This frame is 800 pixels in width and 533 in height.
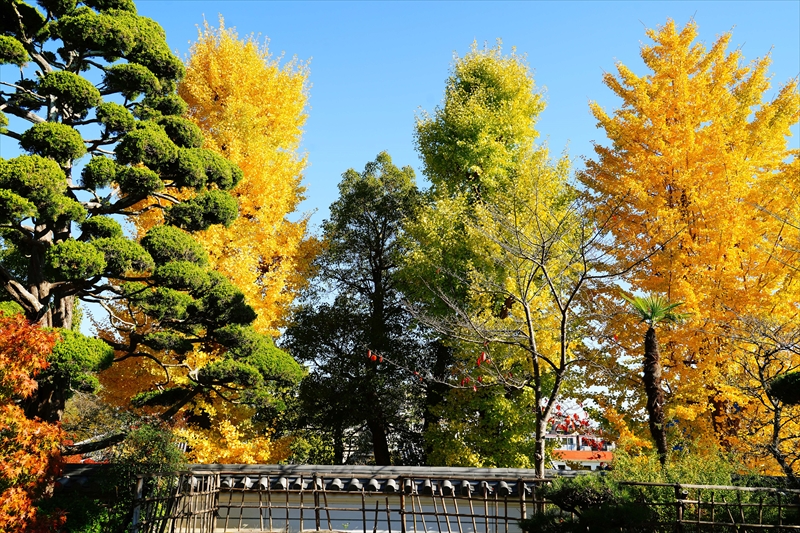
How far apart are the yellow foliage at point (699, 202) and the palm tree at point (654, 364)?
567mm

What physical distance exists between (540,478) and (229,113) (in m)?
9.12

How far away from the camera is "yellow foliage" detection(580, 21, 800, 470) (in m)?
9.54

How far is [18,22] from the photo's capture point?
9.59 m

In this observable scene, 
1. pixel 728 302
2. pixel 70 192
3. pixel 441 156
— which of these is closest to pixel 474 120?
pixel 441 156


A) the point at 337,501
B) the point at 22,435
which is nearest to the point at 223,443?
the point at 337,501

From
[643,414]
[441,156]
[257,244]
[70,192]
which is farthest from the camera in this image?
[441,156]

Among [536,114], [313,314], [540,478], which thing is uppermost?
[536,114]

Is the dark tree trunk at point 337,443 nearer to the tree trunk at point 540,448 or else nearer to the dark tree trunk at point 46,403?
the dark tree trunk at point 46,403

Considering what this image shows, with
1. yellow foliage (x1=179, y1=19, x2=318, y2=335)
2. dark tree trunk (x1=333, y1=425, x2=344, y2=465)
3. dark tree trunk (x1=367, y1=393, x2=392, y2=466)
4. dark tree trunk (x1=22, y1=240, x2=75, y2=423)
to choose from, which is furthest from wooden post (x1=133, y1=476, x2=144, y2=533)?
dark tree trunk (x1=333, y1=425, x2=344, y2=465)

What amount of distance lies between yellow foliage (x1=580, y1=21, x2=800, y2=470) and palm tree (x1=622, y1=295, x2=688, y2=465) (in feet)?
1.86

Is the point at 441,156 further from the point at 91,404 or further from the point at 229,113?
the point at 91,404

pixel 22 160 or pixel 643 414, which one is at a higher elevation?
pixel 22 160

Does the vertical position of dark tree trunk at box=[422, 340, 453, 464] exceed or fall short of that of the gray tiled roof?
it exceeds it

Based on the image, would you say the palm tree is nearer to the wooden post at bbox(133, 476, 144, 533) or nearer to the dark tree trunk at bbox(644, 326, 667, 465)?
the dark tree trunk at bbox(644, 326, 667, 465)
